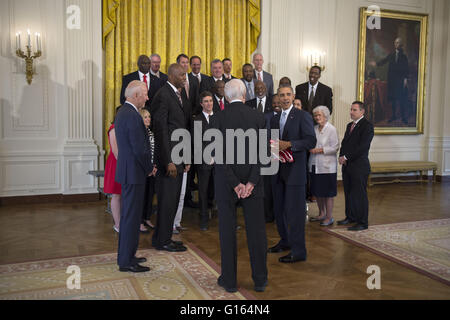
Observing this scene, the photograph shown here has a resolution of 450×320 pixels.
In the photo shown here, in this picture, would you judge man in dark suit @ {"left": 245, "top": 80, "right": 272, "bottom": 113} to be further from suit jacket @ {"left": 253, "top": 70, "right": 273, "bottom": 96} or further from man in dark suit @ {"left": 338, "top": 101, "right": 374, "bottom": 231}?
man in dark suit @ {"left": 338, "top": 101, "right": 374, "bottom": 231}

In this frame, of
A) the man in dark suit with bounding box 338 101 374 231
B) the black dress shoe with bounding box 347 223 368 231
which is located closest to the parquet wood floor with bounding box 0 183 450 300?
the black dress shoe with bounding box 347 223 368 231

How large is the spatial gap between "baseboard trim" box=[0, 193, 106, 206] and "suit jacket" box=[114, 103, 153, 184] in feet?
12.4

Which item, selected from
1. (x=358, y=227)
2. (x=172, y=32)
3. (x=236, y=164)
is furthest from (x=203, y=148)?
(x=172, y=32)

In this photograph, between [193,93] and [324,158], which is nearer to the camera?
[324,158]

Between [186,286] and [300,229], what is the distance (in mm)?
1325

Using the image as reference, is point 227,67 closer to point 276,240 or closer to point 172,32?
point 172,32

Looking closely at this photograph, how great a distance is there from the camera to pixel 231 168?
3.28m

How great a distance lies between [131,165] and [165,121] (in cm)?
81

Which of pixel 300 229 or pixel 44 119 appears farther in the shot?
pixel 44 119

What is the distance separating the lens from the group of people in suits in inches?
131
